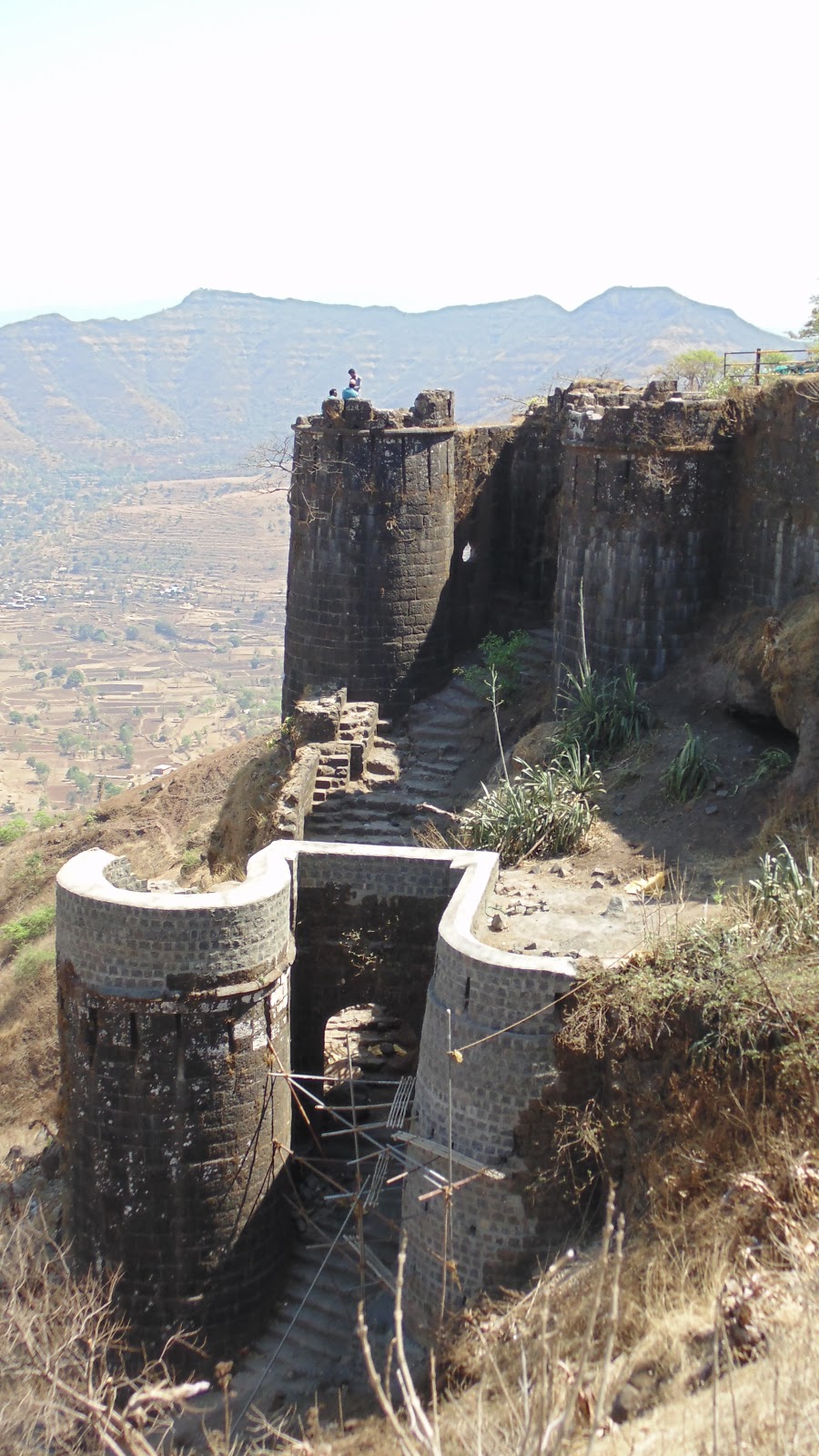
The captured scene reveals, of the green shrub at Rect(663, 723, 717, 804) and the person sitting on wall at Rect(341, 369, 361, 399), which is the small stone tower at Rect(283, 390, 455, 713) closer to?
the person sitting on wall at Rect(341, 369, 361, 399)

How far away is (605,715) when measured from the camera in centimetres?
→ 2062

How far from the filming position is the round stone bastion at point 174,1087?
14.7 m

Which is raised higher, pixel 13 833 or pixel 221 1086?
pixel 221 1086

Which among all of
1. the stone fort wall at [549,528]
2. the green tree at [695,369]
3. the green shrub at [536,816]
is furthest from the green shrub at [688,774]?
the green tree at [695,369]

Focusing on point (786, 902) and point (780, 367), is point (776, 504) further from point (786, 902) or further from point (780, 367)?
point (786, 902)

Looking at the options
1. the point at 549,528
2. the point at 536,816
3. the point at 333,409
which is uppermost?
the point at 333,409

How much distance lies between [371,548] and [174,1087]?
11.1m

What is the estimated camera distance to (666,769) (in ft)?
62.8

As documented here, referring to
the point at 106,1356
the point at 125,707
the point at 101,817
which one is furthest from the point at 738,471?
the point at 125,707

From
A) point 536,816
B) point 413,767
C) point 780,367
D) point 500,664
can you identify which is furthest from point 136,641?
point 536,816

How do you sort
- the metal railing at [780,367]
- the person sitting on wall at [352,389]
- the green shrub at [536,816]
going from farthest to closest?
the person sitting on wall at [352,389] → the metal railing at [780,367] → the green shrub at [536,816]

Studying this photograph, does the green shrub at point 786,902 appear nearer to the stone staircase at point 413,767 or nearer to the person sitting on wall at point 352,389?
the stone staircase at point 413,767

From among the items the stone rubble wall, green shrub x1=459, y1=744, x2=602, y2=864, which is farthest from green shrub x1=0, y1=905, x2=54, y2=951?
the stone rubble wall

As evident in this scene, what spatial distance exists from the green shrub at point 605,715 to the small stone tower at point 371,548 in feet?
13.2
